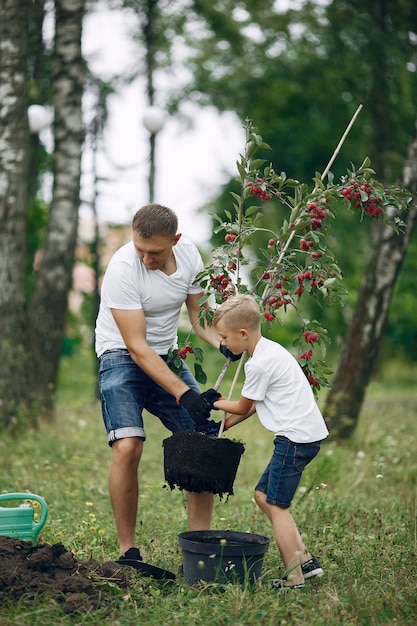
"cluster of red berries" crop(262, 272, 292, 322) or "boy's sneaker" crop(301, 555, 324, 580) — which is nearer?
"boy's sneaker" crop(301, 555, 324, 580)

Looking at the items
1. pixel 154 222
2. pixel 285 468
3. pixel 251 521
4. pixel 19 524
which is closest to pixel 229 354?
pixel 285 468

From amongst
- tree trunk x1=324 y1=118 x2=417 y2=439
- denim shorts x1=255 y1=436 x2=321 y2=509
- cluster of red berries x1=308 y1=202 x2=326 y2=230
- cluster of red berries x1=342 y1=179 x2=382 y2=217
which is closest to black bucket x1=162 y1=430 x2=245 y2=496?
denim shorts x1=255 y1=436 x2=321 y2=509

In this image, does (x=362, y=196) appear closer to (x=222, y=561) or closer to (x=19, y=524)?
(x=222, y=561)

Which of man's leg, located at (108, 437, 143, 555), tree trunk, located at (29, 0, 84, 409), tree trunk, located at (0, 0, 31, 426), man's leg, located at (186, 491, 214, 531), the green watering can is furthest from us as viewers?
tree trunk, located at (29, 0, 84, 409)

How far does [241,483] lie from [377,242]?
3.30 meters

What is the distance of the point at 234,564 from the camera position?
4234mm

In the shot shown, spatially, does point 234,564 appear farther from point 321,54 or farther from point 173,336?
point 321,54

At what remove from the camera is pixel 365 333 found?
30.6ft

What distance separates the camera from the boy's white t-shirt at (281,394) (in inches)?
171

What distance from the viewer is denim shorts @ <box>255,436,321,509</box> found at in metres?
4.41

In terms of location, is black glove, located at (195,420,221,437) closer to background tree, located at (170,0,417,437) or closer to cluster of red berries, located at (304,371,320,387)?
cluster of red berries, located at (304,371,320,387)

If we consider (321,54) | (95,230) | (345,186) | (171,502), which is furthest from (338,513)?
(321,54)

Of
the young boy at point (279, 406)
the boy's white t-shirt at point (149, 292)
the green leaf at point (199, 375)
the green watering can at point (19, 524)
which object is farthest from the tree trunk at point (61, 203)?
the young boy at point (279, 406)

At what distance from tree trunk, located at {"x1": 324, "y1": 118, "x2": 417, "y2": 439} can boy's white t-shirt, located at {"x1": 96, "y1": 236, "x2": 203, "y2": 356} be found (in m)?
4.42
